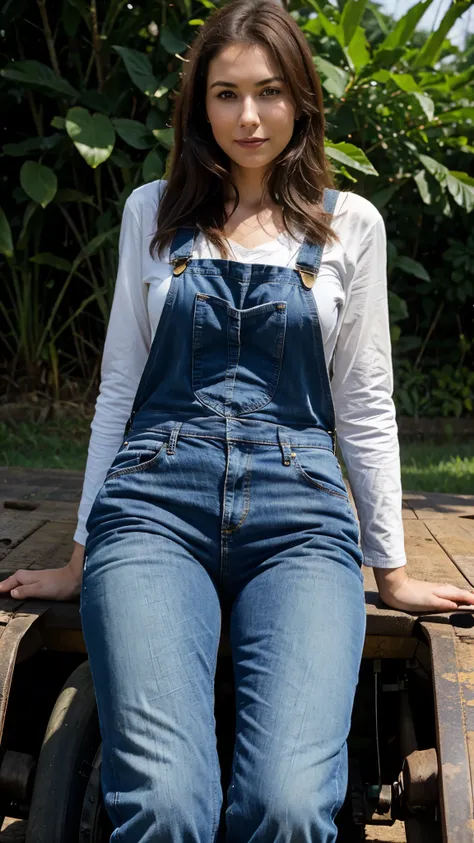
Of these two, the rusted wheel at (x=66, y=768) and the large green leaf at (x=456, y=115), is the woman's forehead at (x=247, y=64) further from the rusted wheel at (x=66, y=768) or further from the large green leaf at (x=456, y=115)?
the large green leaf at (x=456, y=115)

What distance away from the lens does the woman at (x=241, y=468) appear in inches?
60.4

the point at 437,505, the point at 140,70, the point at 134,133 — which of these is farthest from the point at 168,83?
the point at 437,505

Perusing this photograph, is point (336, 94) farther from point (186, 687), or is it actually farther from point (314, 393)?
point (186, 687)

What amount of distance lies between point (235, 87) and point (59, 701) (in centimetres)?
133

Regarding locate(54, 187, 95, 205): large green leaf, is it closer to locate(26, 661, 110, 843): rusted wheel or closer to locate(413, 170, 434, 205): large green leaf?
locate(413, 170, 434, 205): large green leaf

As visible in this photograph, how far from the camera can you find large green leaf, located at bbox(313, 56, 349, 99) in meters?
4.73

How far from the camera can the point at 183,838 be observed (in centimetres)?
147

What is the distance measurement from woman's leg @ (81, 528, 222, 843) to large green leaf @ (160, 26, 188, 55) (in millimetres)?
3746

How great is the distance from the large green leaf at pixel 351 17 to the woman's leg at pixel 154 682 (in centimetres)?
374

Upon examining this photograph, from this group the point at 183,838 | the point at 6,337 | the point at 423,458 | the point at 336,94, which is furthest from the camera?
the point at 6,337

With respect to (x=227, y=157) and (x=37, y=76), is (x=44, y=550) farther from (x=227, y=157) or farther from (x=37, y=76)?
(x=37, y=76)

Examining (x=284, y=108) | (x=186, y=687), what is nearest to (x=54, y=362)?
(x=284, y=108)

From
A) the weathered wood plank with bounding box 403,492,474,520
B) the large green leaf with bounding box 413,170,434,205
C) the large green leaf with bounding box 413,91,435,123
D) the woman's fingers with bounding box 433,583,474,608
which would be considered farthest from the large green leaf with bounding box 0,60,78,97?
the woman's fingers with bounding box 433,583,474,608

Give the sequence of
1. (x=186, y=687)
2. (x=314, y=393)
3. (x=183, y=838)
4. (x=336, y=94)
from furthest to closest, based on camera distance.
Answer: (x=336, y=94), (x=314, y=393), (x=186, y=687), (x=183, y=838)
